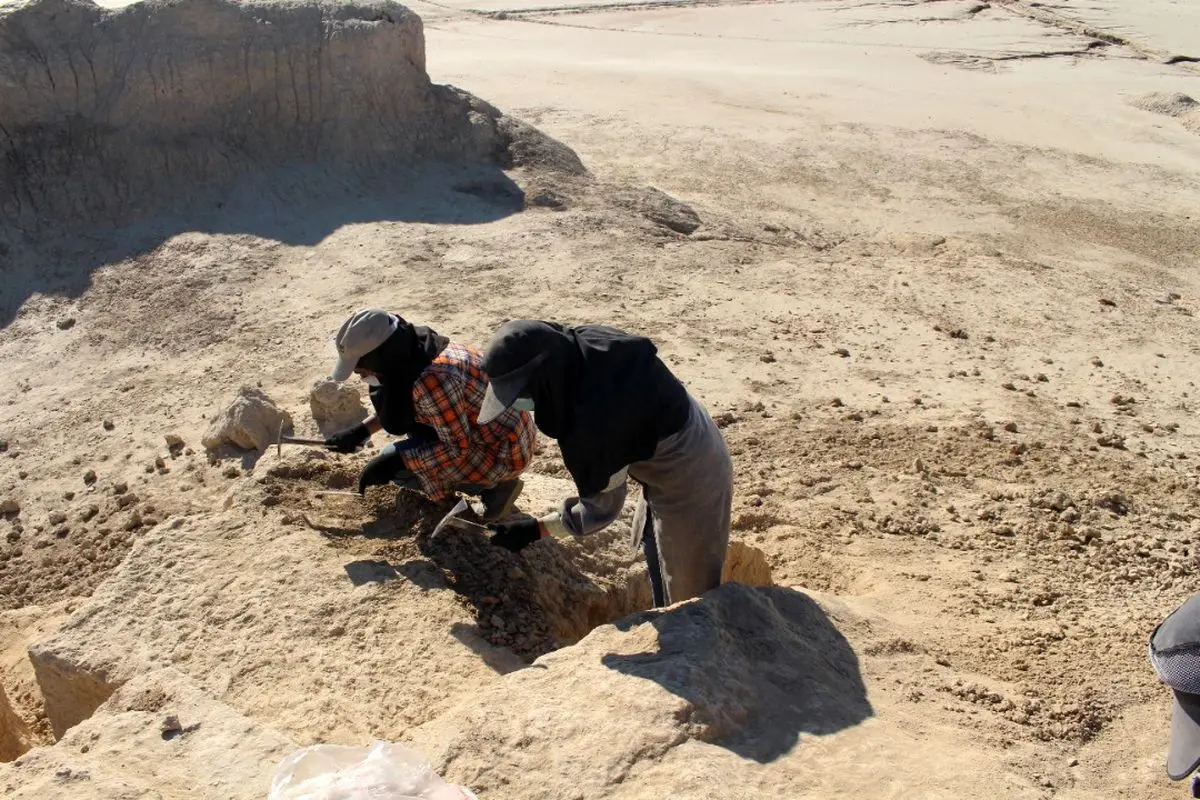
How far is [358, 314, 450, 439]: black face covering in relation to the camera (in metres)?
4.23

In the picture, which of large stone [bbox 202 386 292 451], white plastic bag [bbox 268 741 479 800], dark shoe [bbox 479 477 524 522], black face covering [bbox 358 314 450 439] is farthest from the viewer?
large stone [bbox 202 386 292 451]

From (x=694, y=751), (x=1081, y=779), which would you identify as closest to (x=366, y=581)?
(x=694, y=751)

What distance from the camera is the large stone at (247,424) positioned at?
566cm

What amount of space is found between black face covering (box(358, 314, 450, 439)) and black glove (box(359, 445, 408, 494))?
0.11 metres

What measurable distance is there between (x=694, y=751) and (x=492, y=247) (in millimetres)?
5669

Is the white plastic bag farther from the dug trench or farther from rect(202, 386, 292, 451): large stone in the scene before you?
rect(202, 386, 292, 451): large stone

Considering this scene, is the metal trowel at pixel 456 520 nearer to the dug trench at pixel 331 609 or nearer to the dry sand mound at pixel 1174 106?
the dug trench at pixel 331 609

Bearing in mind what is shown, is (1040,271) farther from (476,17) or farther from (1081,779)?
(476,17)

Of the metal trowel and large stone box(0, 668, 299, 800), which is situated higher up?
the metal trowel

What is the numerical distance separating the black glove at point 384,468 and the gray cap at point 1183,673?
3.01 m

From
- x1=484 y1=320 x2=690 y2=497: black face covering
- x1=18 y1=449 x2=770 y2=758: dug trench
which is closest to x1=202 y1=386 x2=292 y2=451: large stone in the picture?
x1=18 y1=449 x2=770 y2=758: dug trench

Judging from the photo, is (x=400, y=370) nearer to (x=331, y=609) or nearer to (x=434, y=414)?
(x=434, y=414)

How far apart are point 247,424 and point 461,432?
6.24 ft

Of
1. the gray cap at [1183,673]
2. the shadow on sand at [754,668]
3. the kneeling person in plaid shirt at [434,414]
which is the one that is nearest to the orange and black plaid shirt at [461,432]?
the kneeling person in plaid shirt at [434,414]
